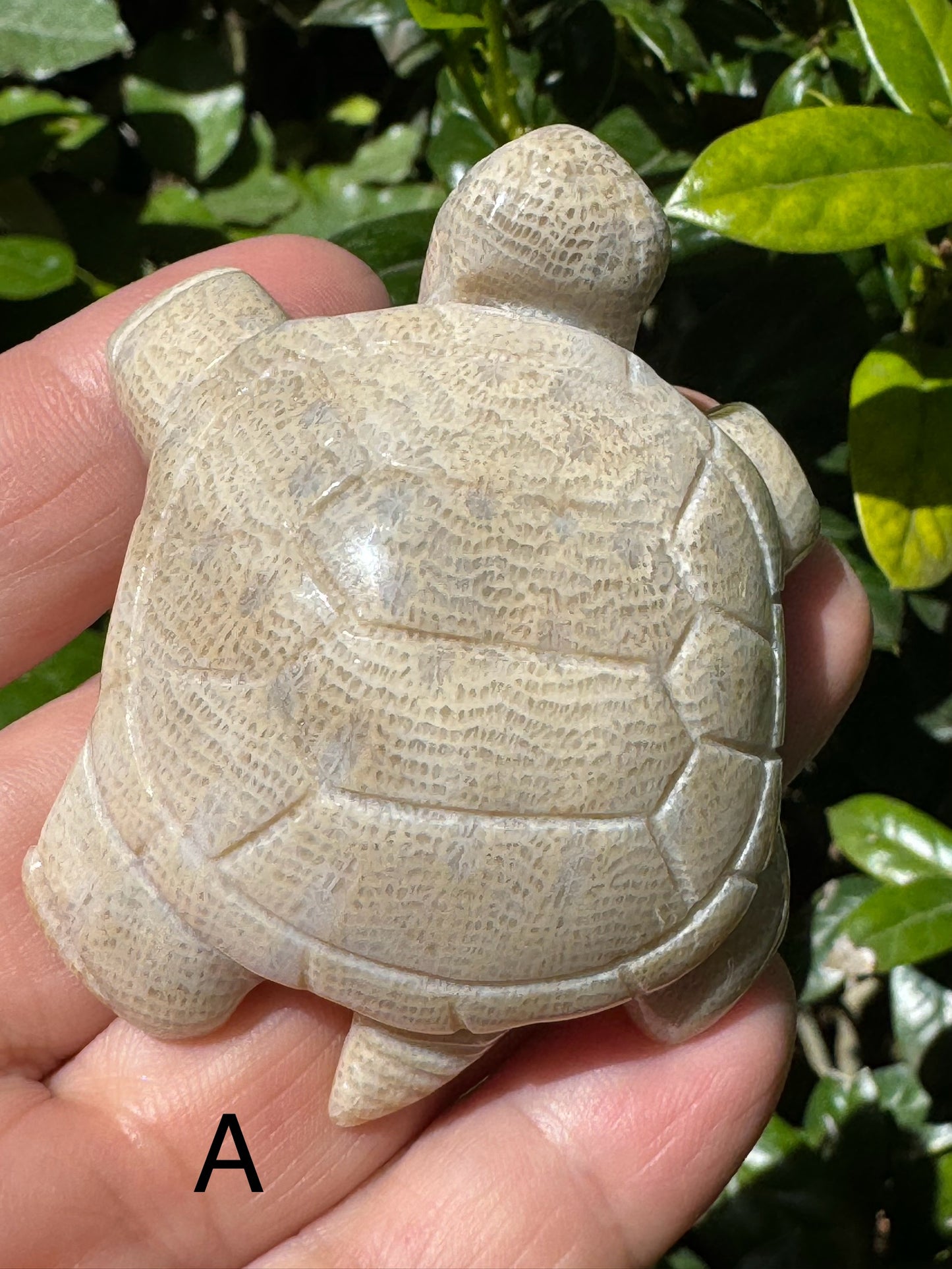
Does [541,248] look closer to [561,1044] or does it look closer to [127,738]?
[127,738]

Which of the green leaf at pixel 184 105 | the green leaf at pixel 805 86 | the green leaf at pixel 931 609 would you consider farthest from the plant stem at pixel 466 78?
the green leaf at pixel 931 609

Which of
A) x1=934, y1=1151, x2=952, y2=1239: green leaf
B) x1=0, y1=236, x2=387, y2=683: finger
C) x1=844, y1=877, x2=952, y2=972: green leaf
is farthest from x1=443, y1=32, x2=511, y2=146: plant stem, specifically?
x1=934, y1=1151, x2=952, y2=1239: green leaf

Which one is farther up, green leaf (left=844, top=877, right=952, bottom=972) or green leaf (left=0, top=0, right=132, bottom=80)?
green leaf (left=0, top=0, right=132, bottom=80)

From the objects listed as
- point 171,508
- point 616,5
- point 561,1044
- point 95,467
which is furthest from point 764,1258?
point 616,5

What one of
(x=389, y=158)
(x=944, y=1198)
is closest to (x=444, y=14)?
(x=389, y=158)

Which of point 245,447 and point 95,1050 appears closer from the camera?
point 245,447

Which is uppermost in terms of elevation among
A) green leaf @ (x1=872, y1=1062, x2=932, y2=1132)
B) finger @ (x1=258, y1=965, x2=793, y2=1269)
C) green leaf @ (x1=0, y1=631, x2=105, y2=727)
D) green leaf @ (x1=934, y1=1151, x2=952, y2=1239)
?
green leaf @ (x1=0, y1=631, x2=105, y2=727)

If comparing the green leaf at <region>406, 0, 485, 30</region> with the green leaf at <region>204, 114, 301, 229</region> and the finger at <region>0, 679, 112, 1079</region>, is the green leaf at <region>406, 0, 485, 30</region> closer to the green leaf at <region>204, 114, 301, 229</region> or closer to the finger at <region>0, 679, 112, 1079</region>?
the green leaf at <region>204, 114, 301, 229</region>

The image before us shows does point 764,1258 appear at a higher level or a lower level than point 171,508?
lower
